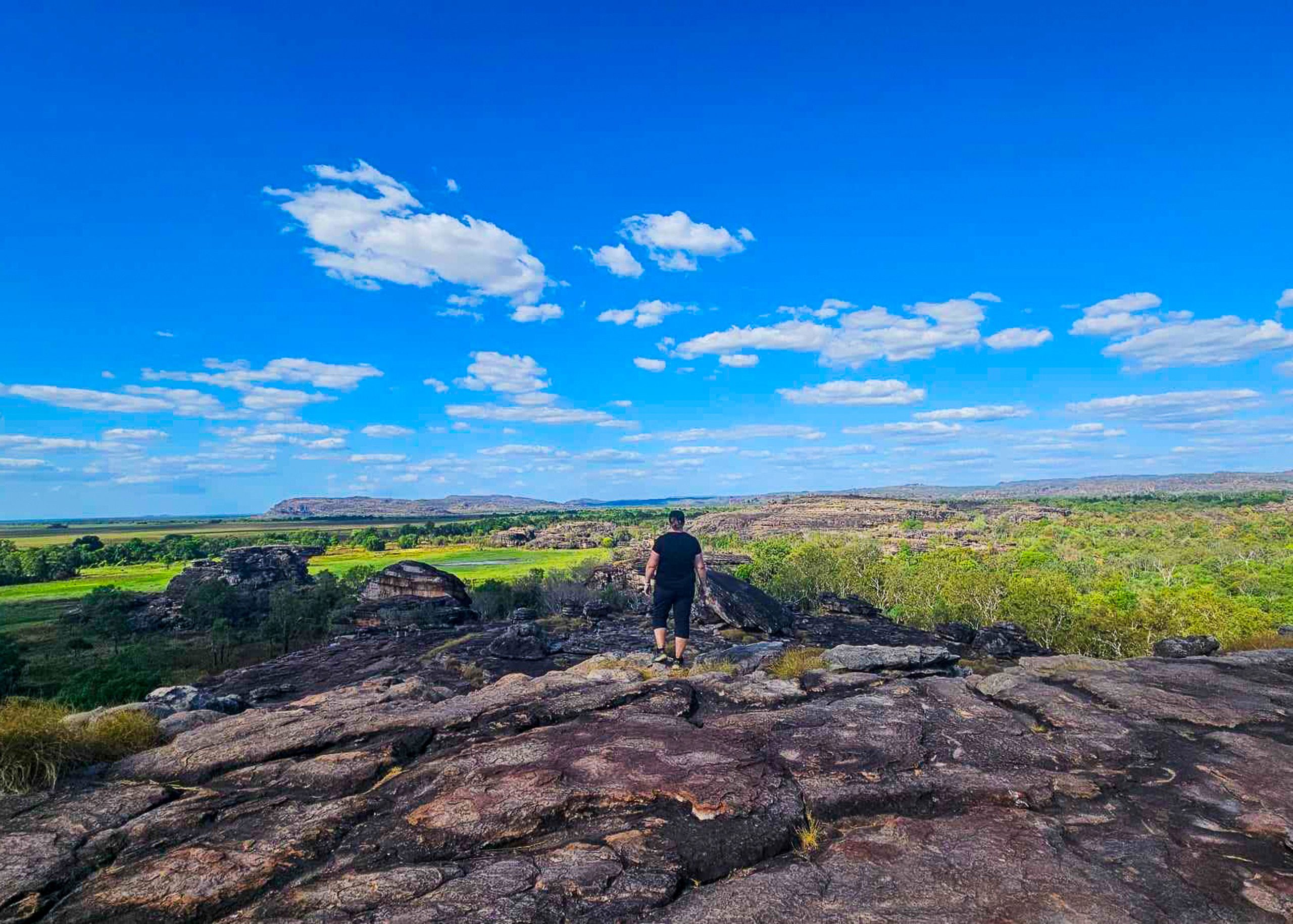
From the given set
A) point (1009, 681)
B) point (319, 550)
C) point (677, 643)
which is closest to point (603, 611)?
point (677, 643)

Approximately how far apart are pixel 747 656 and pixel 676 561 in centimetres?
495

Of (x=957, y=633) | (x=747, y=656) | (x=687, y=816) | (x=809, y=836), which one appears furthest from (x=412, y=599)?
(x=809, y=836)

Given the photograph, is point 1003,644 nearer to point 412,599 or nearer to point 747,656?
point 747,656

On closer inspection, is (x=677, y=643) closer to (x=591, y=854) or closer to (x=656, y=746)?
(x=656, y=746)

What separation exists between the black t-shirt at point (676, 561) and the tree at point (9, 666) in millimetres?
56218

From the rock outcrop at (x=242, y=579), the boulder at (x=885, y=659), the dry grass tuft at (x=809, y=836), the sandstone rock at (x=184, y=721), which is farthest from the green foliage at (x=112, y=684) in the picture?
the dry grass tuft at (x=809, y=836)

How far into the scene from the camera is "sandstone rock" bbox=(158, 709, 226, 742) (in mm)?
9983

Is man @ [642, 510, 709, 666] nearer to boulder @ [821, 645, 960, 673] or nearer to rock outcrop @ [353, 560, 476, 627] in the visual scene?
boulder @ [821, 645, 960, 673]

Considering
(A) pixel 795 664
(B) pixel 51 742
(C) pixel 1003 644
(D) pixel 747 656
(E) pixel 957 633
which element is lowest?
(E) pixel 957 633

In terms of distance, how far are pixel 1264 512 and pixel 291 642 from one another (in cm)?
22767

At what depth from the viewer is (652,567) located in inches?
522

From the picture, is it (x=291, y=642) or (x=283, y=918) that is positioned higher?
(x=283, y=918)

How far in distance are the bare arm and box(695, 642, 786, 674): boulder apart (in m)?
2.36

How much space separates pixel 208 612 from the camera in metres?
75.2
